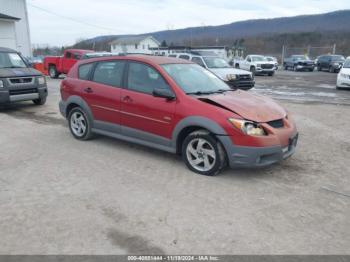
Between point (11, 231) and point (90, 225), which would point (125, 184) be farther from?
point (11, 231)

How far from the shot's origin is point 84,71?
265 inches

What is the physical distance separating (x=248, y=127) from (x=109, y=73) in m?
2.89

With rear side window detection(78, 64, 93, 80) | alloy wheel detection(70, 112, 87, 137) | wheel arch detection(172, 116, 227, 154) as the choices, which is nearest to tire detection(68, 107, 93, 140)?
alloy wheel detection(70, 112, 87, 137)

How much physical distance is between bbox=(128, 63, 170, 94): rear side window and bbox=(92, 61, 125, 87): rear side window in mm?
240

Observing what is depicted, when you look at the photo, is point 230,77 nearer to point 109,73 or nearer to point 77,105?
point 77,105

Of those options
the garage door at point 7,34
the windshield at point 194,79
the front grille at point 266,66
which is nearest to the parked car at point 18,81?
the windshield at point 194,79

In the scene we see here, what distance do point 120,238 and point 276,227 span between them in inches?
64.2

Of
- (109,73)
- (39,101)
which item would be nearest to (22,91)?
(39,101)

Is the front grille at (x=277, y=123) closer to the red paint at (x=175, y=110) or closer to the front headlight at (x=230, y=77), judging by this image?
the red paint at (x=175, y=110)

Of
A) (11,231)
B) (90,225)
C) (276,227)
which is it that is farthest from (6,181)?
(276,227)

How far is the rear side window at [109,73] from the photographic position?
6027 mm

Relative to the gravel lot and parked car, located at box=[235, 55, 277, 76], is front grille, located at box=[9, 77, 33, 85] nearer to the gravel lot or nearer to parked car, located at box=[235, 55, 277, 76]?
the gravel lot

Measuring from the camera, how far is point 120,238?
338 cm

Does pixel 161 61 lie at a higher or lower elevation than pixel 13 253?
higher
